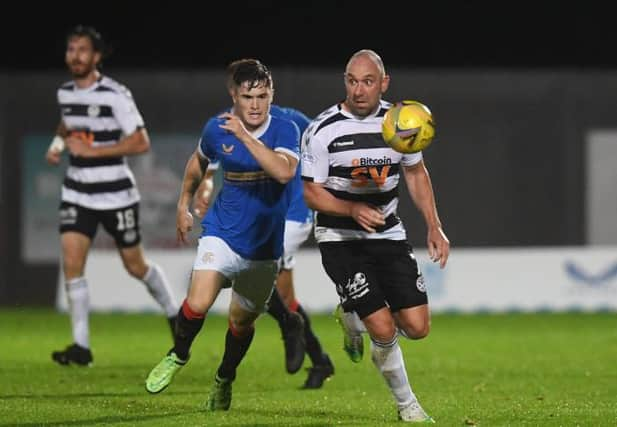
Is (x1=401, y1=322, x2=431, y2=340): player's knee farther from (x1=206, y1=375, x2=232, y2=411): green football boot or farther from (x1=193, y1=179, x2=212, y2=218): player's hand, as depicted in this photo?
(x1=193, y1=179, x2=212, y2=218): player's hand

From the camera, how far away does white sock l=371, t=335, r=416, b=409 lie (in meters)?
8.27

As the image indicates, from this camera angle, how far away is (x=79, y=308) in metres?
12.2

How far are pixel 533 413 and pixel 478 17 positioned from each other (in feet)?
64.2

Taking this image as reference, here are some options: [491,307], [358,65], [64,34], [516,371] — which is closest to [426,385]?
[516,371]

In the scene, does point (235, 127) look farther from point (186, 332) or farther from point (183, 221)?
point (186, 332)

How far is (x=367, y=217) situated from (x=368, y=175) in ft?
1.38

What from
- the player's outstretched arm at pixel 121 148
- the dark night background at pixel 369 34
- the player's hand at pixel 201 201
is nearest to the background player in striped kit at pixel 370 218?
the player's hand at pixel 201 201

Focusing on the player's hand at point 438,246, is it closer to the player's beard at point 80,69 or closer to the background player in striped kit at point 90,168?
the background player in striped kit at point 90,168

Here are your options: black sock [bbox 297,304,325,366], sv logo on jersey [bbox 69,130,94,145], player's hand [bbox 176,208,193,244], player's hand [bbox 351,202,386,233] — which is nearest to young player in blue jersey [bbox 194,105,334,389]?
black sock [bbox 297,304,325,366]

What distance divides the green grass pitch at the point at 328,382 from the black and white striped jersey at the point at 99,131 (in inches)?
54.3

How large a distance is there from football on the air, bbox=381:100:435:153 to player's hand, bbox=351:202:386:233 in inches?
14.0

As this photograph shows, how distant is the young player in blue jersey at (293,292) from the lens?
1043cm

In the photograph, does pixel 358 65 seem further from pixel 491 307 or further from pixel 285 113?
pixel 491 307

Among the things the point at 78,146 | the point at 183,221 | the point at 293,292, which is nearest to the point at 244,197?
the point at 183,221
